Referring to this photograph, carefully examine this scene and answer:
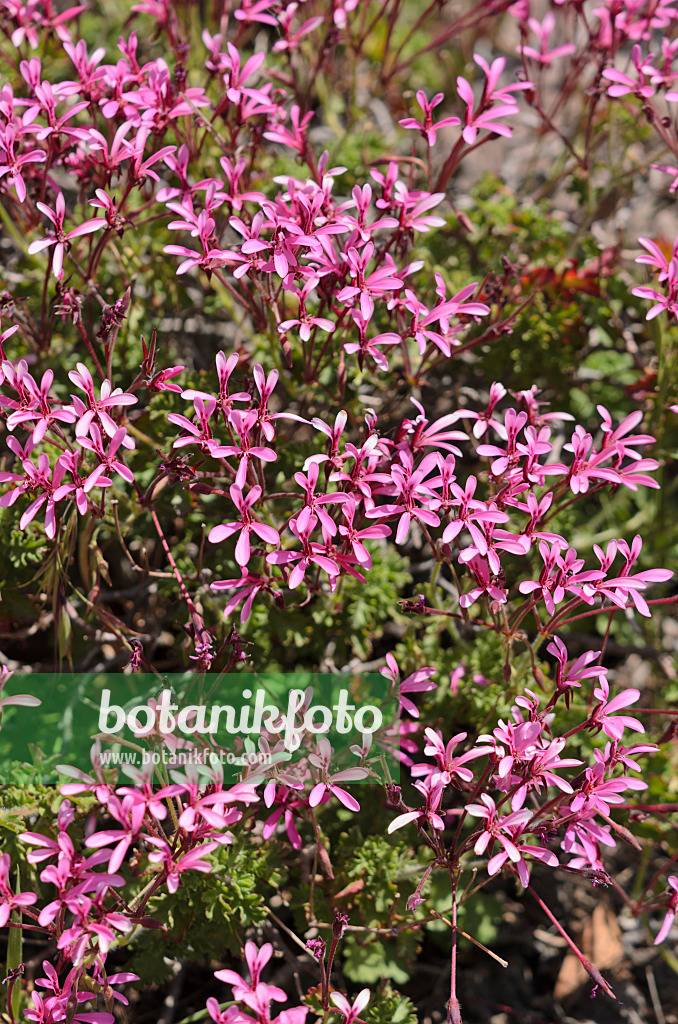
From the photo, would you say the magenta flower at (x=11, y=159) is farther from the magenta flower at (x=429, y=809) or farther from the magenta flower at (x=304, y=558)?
the magenta flower at (x=429, y=809)

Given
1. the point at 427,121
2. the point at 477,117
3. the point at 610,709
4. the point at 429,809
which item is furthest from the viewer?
the point at 477,117

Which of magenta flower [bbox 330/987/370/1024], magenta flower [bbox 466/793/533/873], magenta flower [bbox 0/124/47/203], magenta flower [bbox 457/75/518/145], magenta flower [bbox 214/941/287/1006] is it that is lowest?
magenta flower [bbox 330/987/370/1024]

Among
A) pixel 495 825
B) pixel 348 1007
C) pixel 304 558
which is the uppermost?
pixel 304 558

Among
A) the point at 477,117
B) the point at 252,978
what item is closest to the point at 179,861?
the point at 252,978

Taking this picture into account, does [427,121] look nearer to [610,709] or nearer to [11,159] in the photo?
[11,159]

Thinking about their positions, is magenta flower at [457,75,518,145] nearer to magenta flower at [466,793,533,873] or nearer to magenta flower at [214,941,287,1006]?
magenta flower at [466,793,533,873]

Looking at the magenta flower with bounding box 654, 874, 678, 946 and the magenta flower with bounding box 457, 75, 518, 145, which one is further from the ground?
the magenta flower with bounding box 457, 75, 518, 145

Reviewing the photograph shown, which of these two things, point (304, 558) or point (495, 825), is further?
point (304, 558)

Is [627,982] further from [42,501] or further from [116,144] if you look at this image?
[116,144]

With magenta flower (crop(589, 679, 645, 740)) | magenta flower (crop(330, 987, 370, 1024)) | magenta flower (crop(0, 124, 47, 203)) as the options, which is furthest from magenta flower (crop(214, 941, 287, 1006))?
magenta flower (crop(0, 124, 47, 203))

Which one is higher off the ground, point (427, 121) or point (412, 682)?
point (427, 121)

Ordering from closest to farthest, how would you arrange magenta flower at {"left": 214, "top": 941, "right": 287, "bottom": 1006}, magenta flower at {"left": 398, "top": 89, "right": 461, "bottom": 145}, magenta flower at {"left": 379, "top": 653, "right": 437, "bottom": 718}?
magenta flower at {"left": 214, "top": 941, "right": 287, "bottom": 1006}
magenta flower at {"left": 379, "top": 653, "right": 437, "bottom": 718}
magenta flower at {"left": 398, "top": 89, "right": 461, "bottom": 145}
